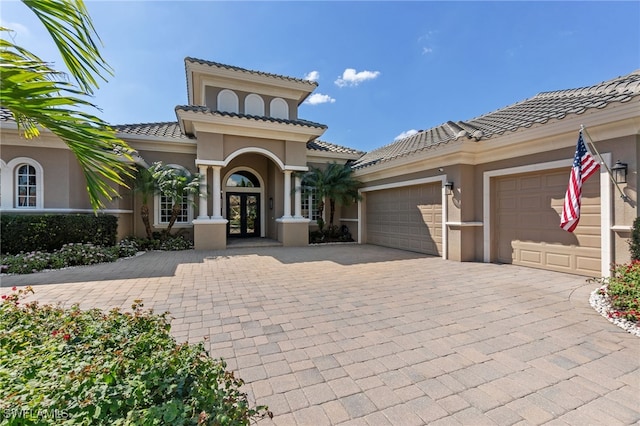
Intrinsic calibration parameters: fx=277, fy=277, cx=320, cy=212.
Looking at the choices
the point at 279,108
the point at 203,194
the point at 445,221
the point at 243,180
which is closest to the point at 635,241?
the point at 445,221

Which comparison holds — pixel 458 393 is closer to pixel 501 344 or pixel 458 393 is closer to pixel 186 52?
pixel 501 344

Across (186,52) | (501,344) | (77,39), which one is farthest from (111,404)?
(186,52)

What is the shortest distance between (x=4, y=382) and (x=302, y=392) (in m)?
1.98

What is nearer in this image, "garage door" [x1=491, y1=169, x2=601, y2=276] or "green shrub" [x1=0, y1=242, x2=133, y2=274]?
"garage door" [x1=491, y1=169, x2=601, y2=276]

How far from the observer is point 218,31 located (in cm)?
838

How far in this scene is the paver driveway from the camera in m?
2.31

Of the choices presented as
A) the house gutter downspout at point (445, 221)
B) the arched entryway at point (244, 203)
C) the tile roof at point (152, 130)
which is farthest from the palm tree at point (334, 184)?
the tile roof at point (152, 130)

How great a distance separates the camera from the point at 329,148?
16016mm

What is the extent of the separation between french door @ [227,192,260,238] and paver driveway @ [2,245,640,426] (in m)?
8.03

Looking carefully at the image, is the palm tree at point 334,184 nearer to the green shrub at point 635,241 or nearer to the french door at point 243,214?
the french door at point 243,214

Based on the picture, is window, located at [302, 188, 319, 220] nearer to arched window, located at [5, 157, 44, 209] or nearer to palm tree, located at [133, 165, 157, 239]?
palm tree, located at [133, 165, 157, 239]

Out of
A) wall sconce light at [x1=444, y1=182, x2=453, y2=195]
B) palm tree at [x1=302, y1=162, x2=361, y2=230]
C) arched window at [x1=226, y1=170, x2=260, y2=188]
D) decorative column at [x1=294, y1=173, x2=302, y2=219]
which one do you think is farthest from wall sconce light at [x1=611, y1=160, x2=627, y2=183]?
arched window at [x1=226, y1=170, x2=260, y2=188]

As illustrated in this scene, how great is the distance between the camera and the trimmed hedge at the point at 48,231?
8305 mm

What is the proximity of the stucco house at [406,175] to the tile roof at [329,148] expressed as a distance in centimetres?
21
